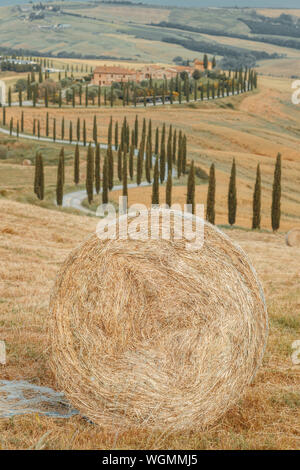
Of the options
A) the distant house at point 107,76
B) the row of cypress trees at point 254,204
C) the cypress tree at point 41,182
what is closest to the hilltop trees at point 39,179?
the cypress tree at point 41,182

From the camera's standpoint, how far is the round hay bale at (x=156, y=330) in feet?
26.3

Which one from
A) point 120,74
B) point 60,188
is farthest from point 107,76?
point 60,188

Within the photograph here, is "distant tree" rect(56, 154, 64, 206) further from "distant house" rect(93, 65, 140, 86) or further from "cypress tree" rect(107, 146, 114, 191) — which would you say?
"distant house" rect(93, 65, 140, 86)

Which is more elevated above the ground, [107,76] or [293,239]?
[107,76]

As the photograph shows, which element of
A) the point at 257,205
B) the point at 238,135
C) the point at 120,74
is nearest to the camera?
the point at 257,205

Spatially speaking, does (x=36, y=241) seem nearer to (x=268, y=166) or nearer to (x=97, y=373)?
(x=97, y=373)

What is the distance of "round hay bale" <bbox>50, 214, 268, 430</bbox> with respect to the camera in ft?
26.3

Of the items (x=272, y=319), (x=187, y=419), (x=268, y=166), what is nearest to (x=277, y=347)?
(x=272, y=319)

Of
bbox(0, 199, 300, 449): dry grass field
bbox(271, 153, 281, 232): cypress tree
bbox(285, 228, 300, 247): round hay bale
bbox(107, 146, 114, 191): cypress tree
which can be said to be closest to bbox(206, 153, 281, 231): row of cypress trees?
bbox(271, 153, 281, 232): cypress tree

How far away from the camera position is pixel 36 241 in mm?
28328

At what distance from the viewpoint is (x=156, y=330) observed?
334 inches

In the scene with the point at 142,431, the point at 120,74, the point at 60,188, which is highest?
the point at 120,74

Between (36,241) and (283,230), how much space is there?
35.3 meters

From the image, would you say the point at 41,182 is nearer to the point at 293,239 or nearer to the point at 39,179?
the point at 39,179
